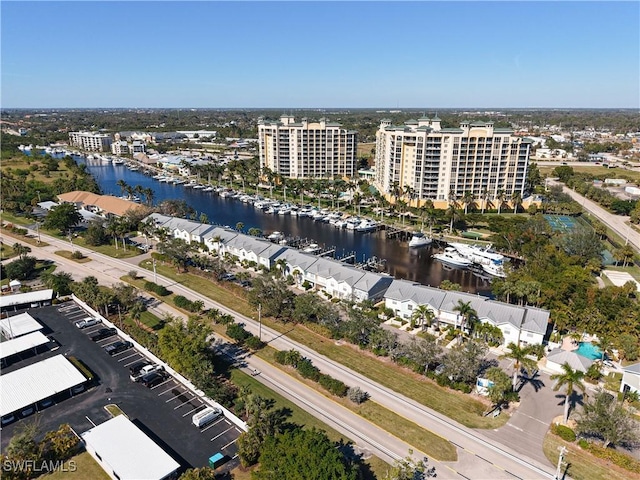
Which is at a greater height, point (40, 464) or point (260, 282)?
point (260, 282)

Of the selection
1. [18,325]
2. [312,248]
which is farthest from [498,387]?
[18,325]

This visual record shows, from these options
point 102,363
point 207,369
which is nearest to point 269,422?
point 207,369

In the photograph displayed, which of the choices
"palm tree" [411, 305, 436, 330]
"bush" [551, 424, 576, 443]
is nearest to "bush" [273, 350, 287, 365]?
"palm tree" [411, 305, 436, 330]

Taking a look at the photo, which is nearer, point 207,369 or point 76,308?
point 207,369

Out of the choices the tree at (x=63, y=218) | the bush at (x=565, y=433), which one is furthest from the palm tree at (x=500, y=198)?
the tree at (x=63, y=218)

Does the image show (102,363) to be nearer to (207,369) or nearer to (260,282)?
(207,369)

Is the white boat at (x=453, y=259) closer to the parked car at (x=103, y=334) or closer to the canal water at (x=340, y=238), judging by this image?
the canal water at (x=340, y=238)
